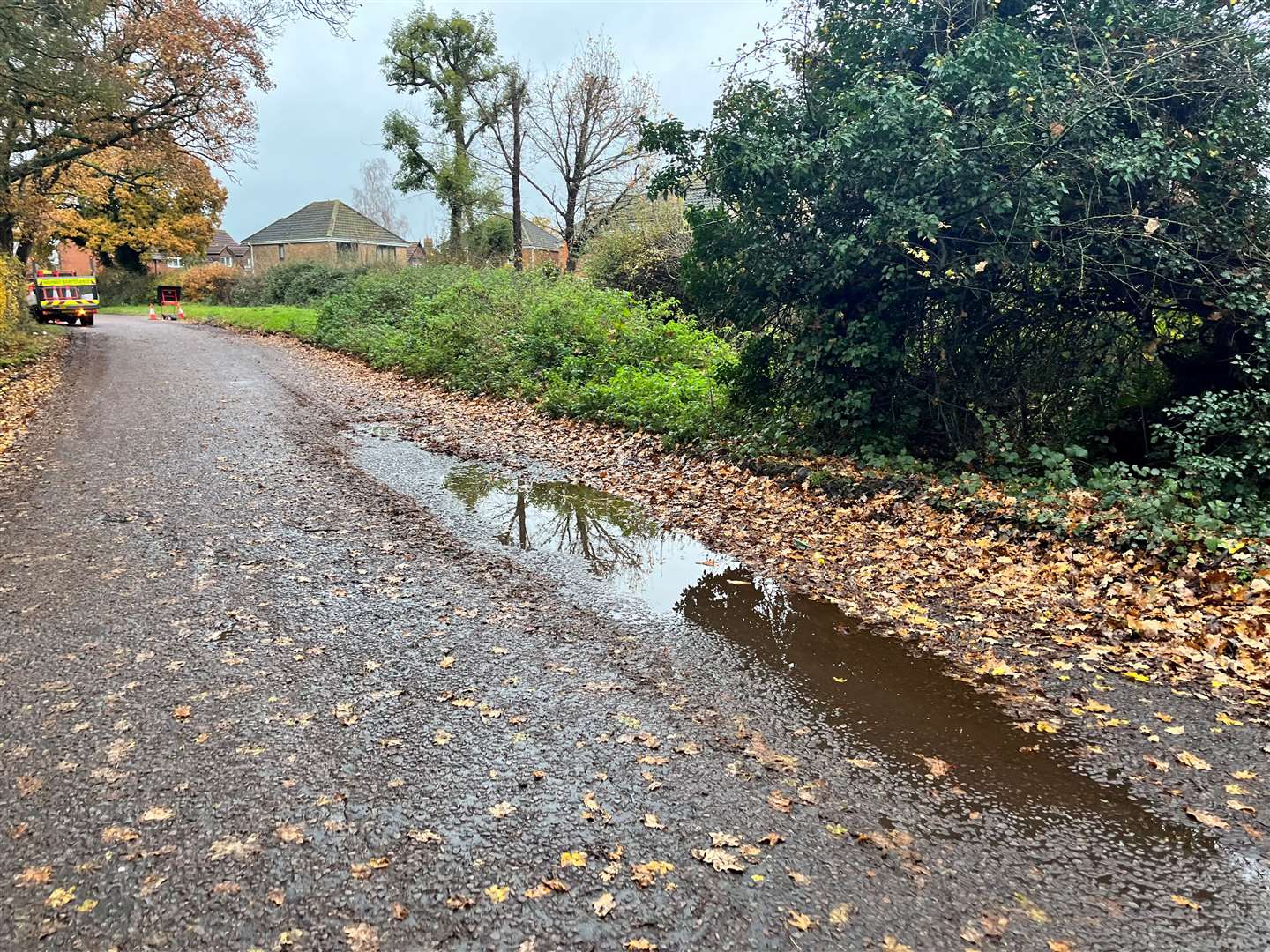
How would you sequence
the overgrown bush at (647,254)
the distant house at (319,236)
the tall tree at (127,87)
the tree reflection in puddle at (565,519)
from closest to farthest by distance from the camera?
the tree reflection in puddle at (565,519) < the tall tree at (127,87) < the overgrown bush at (647,254) < the distant house at (319,236)

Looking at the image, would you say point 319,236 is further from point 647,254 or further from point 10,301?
point 647,254

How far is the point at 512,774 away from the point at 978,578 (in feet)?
12.9

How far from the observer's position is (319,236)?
189ft

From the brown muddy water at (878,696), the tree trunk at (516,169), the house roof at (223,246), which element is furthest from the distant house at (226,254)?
the brown muddy water at (878,696)

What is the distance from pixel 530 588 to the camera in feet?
19.2

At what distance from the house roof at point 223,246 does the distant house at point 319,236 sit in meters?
14.2

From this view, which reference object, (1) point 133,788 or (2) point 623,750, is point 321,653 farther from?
(2) point 623,750

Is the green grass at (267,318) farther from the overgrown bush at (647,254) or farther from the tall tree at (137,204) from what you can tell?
the overgrown bush at (647,254)

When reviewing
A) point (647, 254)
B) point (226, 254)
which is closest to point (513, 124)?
point (647, 254)

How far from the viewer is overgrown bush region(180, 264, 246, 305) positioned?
46.4m

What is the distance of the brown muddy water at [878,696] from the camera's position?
10.2 feet

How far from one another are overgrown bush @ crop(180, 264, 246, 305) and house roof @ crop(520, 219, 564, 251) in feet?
61.8

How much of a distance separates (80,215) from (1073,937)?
52.9 meters

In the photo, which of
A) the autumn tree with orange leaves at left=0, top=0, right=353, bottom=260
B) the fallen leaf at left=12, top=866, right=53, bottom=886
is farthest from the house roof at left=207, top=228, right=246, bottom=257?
the fallen leaf at left=12, top=866, right=53, bottom=886
